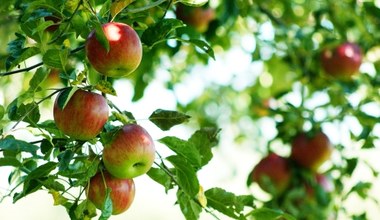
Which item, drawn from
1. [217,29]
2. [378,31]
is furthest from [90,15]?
[378,31]

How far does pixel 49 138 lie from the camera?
4.60ft

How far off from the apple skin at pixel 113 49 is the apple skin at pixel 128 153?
0.11 meters

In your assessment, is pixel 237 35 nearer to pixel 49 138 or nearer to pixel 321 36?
pixel 321 36

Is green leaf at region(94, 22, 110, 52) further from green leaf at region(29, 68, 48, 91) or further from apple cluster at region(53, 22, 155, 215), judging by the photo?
green leaf at region(29, 68, 48, 91)

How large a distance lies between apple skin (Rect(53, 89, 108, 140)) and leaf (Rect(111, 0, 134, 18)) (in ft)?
0.51

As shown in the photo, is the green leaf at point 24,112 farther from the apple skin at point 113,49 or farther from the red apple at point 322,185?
the red apple at point 322,185

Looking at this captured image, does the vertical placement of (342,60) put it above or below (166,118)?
below

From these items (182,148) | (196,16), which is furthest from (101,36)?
(196,16)

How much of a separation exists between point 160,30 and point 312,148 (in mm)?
1519

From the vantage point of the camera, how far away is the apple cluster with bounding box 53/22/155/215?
135 centimetres

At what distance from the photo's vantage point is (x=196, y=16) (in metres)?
2.56

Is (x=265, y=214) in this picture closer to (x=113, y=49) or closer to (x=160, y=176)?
(x=160, y=176)

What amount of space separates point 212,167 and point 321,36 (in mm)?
1941

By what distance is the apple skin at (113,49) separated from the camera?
1.35 m
